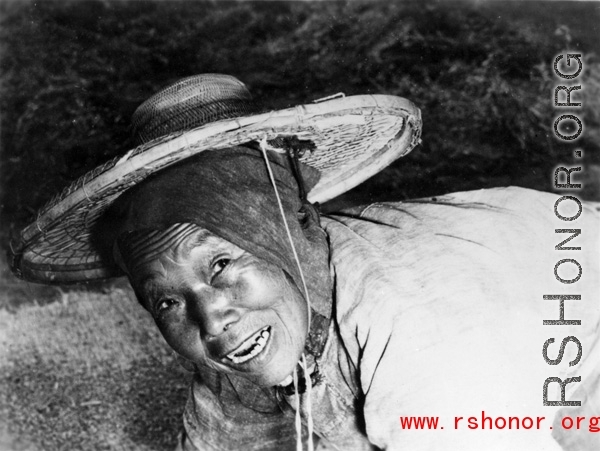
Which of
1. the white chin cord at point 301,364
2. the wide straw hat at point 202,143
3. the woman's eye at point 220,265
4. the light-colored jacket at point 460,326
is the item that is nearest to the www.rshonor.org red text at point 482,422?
the light-colored jacket at point 460,326

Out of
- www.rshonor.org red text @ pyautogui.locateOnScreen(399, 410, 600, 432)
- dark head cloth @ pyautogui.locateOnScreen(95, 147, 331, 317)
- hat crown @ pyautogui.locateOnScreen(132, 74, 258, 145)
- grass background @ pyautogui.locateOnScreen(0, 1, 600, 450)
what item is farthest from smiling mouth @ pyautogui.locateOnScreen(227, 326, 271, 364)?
grass background @ pyautogui.locateOnScreen(0, 1, 600, 450)

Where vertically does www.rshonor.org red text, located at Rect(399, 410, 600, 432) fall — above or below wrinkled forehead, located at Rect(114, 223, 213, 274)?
below

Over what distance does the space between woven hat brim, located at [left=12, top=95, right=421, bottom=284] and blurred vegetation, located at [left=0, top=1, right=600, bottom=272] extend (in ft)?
2.49

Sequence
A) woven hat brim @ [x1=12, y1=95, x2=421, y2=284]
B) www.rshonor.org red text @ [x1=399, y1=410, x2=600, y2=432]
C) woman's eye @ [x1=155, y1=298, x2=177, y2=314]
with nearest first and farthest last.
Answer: www.rshonor.org red text @ [x1=399, y1=410, x2=600, y2=432] < woven hat brim @ [x1=12, y1=95, x2=421, y2=284] < woman's eye @ [x1=155, y1=298, x2=177, y2=314]

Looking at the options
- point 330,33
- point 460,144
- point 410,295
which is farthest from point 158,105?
point 460,144

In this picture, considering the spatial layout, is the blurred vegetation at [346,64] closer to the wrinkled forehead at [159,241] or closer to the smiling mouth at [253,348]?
the wrinkled forehead at [159,241]

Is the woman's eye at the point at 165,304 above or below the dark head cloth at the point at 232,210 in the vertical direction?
below

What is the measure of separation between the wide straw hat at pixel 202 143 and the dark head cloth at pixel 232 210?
0.03 metres

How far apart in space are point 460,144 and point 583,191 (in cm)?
41

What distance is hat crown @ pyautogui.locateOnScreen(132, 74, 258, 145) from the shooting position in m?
1.28

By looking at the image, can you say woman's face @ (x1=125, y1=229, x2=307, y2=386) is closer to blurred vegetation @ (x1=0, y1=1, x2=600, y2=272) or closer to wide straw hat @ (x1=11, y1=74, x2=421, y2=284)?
wide straw hat @ (x1=11, y1=74, x2=421, y2=284)

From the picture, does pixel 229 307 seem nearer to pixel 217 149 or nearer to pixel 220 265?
pixel 220 265

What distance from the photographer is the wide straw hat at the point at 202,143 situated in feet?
3.56

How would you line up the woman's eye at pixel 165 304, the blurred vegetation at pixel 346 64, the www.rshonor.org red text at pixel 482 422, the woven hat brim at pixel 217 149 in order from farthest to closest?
the blurred vegetation at pixel 346 64 → the woman's eye at pixel 165 304 → the woven hat brim at pixel 217 149 → the www.rshonor.org red text at pixel 482 422
